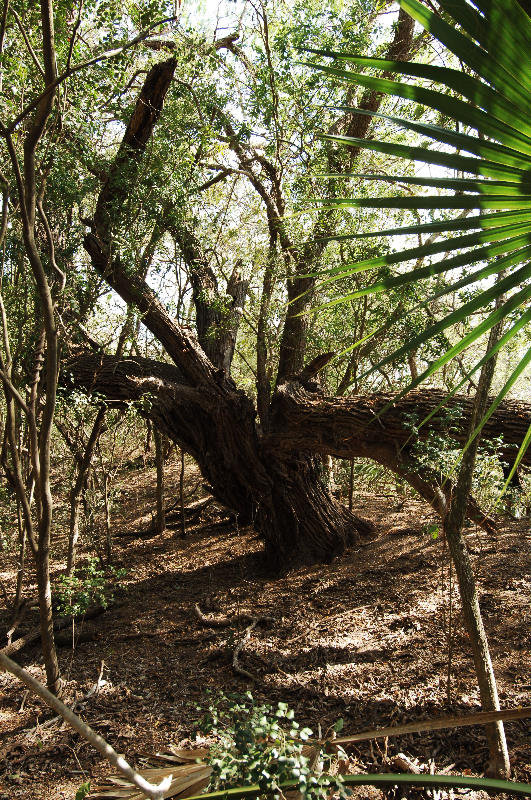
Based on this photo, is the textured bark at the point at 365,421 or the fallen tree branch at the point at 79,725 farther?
the textured bark at the point at 365,421

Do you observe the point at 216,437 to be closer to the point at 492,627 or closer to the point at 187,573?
the point at 187,573

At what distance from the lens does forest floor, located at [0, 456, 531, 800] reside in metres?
3.13

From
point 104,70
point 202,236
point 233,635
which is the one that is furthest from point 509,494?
point 104,70

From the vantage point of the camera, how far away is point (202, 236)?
6.12 m

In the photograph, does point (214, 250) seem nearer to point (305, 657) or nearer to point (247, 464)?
point (247, 464)

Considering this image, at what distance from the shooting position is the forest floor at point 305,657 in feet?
10.3

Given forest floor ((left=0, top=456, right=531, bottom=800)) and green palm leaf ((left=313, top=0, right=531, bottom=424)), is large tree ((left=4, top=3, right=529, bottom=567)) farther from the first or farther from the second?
green palm leaf ((left=313, top=0, right=531, bottom=424))

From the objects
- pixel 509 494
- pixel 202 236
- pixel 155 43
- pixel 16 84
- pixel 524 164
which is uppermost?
pixel 155 43

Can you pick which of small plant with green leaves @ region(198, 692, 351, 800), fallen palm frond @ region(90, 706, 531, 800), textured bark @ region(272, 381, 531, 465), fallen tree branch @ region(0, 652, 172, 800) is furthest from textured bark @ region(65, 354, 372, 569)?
fallen tree branch @ region(0, 652, 172, 800)

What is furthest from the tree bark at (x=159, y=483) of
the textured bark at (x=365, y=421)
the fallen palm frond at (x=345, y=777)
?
the fallen palm frond at (x=345, y=777)

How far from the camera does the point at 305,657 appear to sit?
4195mm

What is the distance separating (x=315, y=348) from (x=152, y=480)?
213 inches

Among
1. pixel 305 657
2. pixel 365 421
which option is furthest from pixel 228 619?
pixel 365 421

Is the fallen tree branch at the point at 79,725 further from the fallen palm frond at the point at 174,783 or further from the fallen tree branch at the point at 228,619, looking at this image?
the fallen tree branch at the point at 228,619
